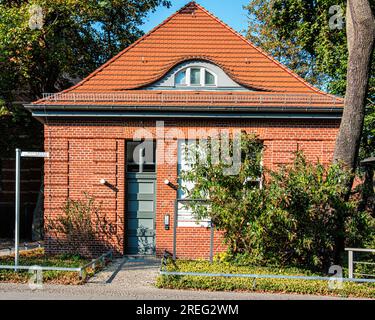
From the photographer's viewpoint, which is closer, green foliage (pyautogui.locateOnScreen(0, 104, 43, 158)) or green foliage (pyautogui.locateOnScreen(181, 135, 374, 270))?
green foliage (pyautogui.locateOnScreen(181, 135, 374, 270))

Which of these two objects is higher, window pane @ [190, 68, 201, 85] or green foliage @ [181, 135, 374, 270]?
window pane @ [190, 68, 201, 85]

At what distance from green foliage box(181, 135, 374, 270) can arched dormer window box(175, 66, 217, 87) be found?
387 cm

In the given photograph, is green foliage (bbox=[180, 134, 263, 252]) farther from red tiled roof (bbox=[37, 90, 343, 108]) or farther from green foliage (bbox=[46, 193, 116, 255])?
green foliage (bbox=[46, 193, 116, 255])

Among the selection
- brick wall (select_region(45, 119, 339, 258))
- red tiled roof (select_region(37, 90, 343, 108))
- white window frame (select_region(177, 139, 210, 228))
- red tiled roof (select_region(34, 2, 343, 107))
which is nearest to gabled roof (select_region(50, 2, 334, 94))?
red tiled roof (select_region(34, 2, 343, 107))

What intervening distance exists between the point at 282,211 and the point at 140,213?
5111 millimetres

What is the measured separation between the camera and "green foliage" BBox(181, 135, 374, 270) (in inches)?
386

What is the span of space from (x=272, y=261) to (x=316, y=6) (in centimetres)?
1331

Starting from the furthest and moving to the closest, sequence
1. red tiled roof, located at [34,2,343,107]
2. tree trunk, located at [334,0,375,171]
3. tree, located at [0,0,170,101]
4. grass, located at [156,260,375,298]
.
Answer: tree, located at [0,0,170,101]
red tiled roof, located at [34,2,343,107]
tree trunk, located at [334,0,375,171]
grass, located at [156,260,375,298]

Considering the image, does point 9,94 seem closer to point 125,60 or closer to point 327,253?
point 125,60

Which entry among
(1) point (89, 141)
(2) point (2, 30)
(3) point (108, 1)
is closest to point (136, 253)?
(1) point (89, 141)

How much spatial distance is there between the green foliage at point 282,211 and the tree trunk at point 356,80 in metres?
0.72

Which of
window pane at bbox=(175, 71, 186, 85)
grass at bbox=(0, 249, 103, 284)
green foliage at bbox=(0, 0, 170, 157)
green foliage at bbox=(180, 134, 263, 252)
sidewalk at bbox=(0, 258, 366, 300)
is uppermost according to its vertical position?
green foliage at bbox=(0, 0, 170, 157)

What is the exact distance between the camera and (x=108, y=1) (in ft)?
58.4

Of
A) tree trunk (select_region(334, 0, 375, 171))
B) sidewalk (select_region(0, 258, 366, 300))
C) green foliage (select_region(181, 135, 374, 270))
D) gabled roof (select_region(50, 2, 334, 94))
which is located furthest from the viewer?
gabled roof (select_region(50, 2, 334, 94))
